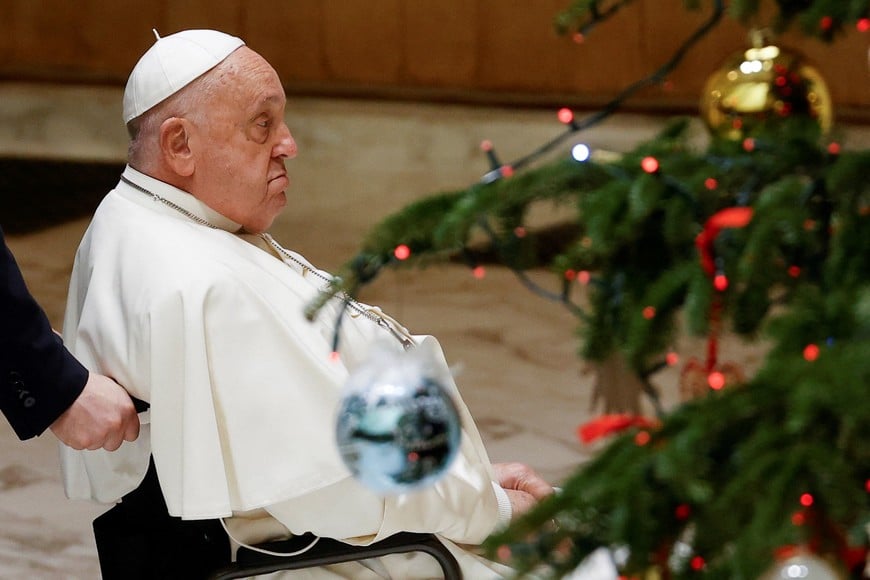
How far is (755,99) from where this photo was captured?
2379 mm

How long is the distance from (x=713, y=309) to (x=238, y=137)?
1381 mm

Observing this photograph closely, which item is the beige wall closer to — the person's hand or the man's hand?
the person's hand

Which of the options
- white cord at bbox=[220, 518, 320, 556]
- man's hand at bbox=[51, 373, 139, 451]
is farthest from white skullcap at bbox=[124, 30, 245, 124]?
white cord at bbox=[220, 518, 320, 556]

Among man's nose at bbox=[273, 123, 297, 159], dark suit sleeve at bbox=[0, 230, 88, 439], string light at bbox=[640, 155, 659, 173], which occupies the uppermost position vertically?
string light at bbox=[640, 155, 659, 173]

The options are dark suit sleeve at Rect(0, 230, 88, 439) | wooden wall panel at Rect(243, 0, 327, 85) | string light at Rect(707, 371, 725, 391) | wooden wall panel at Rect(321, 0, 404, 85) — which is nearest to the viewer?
string light at Rect(707, 371, 725, 391)

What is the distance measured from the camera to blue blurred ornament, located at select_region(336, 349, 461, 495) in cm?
178

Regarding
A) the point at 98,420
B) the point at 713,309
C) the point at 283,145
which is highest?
the point at 713,309

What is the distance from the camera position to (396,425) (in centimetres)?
Answer: 178

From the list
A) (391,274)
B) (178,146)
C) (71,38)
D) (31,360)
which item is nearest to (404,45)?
(391,274)

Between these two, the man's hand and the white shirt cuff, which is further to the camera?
the white shirt cuff

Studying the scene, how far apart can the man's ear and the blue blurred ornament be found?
1001 mm

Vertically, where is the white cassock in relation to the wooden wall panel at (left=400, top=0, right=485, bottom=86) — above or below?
above

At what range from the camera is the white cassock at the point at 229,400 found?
7.98 feet

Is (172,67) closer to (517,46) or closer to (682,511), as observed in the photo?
(682,511)
